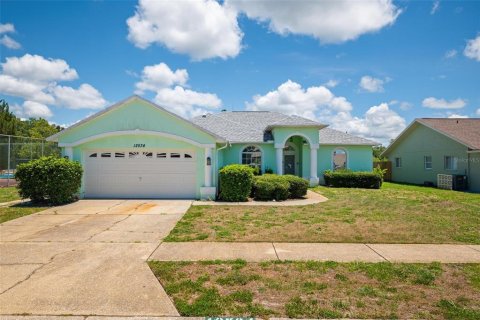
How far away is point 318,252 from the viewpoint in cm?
634

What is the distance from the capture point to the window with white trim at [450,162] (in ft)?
69.6

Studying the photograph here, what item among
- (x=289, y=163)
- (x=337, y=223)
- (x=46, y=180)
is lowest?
(x=337, y=223)

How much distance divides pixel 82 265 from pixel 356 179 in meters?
18.3

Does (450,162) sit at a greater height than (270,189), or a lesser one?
greater

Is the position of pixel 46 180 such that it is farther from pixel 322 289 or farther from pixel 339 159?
pixel 339 159

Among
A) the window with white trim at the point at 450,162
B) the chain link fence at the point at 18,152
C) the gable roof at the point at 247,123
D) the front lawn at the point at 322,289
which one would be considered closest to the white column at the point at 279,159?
the gable roof at the point at 247,123

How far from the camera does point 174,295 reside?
4.35 m

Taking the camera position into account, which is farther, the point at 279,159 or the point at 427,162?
the point at 427,162

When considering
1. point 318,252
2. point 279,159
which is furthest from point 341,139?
point 318,252

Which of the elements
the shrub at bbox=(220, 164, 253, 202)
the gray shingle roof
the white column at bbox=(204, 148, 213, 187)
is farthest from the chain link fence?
the shrub at bbox=(220, 164, 253, 202)

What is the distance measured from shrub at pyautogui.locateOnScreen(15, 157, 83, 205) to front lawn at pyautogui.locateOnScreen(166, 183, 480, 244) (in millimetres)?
5372

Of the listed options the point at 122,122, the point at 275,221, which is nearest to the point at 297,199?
the point at 275,221

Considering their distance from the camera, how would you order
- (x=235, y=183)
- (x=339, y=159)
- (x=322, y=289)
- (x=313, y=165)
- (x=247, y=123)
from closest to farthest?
(x=322, y=289)
(x=235, y=183)
(x=313, y=165)
(x=339, y=159)
(x=247, y=123)

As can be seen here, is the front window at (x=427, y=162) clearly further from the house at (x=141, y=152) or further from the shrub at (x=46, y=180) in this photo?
the shrub at (x=46, y=180)
